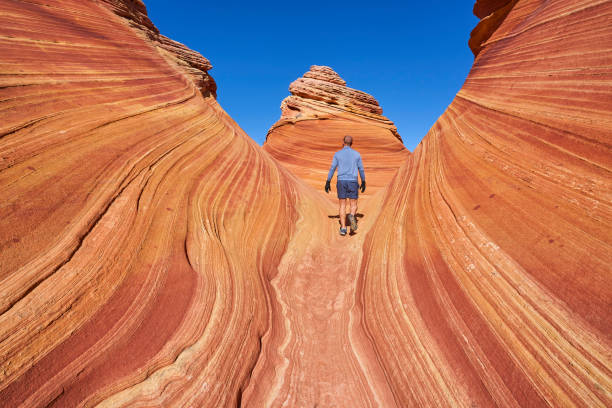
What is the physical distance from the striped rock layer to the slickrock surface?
29.6 ft

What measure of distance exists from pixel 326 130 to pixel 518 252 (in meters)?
12.6

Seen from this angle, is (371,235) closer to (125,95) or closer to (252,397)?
(252,397)

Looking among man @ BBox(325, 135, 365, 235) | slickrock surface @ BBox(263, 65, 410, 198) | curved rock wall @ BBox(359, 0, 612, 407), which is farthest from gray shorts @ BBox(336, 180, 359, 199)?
slickrock surface @ BBox(263, 65, 410, 198)

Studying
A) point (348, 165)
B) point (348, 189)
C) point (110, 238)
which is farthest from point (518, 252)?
point (110, 238)

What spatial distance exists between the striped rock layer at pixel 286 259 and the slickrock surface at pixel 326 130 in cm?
901

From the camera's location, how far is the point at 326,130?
14.2 meters

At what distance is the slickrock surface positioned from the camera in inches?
539

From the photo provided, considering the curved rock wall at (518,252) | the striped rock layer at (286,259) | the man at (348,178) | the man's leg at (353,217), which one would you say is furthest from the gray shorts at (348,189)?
the curved rock wall at (518,252)

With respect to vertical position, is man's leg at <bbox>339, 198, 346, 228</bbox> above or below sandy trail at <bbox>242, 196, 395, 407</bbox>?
above

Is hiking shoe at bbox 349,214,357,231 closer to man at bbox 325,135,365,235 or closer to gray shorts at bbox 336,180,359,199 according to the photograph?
man at bbox 325,135,365,235

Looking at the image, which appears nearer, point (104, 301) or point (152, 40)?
point (104, 301)

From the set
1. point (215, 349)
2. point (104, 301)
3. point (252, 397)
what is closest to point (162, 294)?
point (104, 301)

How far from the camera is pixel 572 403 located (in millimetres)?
1525

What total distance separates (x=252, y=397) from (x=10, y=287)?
179 centimetres
